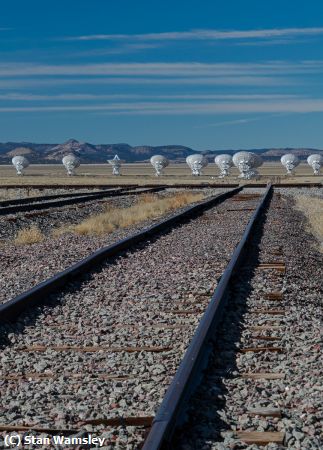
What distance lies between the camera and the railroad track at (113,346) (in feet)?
16.6

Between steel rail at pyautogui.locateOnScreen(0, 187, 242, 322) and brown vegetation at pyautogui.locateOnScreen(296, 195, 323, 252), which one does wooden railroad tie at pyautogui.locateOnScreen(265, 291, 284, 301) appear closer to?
steel rail at pyautogui.locateOnScreen(0, 187, 242, 322)

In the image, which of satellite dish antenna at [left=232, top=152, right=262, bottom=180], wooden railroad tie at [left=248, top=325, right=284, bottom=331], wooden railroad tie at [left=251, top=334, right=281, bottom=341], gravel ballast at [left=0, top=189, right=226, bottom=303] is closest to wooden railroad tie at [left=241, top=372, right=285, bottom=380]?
wooden railroad tie at [left=251, top=334, right=281, bottom=341]

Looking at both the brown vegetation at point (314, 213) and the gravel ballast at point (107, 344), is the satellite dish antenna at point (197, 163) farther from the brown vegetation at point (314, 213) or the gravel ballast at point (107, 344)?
the gravel ballast at point (107, 344)

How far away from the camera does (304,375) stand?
612 cm

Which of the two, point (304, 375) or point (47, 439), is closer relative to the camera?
point (47, 439)

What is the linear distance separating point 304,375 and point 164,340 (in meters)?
1.51

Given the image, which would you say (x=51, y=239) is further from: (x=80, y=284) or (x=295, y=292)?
(x=295, y=292)

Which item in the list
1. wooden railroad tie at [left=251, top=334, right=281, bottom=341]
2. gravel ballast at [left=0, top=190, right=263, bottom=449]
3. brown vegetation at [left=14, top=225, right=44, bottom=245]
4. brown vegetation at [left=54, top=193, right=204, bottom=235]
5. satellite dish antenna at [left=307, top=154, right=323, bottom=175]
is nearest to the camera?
gravel ballast at [left=0, top=190, right=263, bottom=449]

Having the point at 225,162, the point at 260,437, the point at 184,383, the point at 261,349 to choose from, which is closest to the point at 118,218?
the point at 261,349

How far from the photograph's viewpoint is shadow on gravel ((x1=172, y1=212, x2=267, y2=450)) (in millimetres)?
4762

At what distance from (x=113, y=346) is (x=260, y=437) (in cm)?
249

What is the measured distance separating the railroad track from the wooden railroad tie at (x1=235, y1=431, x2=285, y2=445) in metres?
0.35

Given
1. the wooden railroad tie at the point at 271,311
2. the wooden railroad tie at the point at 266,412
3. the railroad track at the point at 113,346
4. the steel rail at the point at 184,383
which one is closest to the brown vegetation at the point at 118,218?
the railroad track at the point at 113,346

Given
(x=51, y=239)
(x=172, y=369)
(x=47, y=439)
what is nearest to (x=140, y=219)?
(x=51, y=239)
